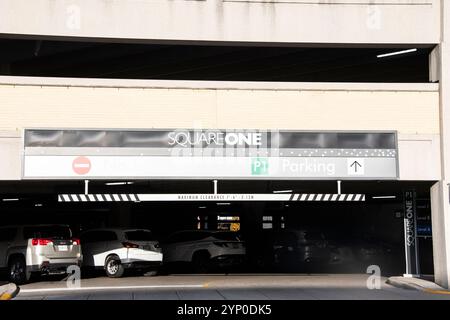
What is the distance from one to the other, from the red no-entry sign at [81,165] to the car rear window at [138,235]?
4.66 m

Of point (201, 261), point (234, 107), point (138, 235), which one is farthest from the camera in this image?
point (201, 261)

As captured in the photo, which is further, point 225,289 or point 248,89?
point 248,89

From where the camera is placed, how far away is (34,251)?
19.8 metres

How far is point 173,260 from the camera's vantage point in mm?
24781

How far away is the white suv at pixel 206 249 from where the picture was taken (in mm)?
23969

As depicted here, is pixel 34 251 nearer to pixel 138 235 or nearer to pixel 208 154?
pixel 138 235

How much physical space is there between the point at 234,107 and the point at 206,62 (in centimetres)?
893

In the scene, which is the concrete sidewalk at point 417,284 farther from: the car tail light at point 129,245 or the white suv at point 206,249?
the car tail light at point 129,245

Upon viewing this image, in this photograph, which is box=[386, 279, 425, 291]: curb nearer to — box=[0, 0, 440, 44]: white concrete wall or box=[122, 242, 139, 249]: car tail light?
box=[0, 0, 440, 44]: white concrete wall

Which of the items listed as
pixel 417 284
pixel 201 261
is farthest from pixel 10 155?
pixel 417 284

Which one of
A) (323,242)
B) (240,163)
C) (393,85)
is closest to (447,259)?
(393,85)

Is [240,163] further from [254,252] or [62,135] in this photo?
[254,252]

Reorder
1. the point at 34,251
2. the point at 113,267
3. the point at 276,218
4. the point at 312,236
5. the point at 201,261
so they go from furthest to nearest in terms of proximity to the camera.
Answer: the point at 276,218, the point at 312,236, the point at 201,261, the point at 113,267, the point at 34,251
